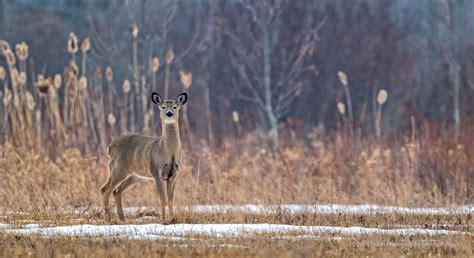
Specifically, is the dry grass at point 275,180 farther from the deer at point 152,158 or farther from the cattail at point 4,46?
the cattail at point 4,46

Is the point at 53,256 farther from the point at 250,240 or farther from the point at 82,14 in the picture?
the point at 82,14

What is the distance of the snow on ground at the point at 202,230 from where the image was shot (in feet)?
36.2

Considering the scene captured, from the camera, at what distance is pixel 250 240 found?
414 inches

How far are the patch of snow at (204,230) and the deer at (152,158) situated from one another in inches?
34.5

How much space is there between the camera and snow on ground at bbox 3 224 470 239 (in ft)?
36.2

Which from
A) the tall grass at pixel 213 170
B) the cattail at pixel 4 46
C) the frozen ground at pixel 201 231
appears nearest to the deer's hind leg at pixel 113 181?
the frozen ground at pixel 201 231

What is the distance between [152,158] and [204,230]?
1.63 m

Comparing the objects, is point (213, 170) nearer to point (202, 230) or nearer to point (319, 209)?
point (319, 209)

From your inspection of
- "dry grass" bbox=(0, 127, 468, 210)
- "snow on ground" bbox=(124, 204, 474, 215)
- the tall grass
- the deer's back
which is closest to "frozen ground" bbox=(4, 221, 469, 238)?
the deer's back

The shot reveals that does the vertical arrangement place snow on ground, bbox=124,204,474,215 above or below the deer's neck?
below

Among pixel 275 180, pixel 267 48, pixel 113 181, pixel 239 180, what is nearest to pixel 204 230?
pixel 113 181

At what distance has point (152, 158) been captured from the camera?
12.6 metres

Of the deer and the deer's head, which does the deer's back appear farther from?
the deer's head

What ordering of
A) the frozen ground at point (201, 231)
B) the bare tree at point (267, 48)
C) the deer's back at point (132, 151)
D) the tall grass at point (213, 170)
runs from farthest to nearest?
the bare tree at point (267, 48)
the tall grass at point (213, 170)
the deer's back at point (132, 151)
the frozen ground at point (201, 231)
